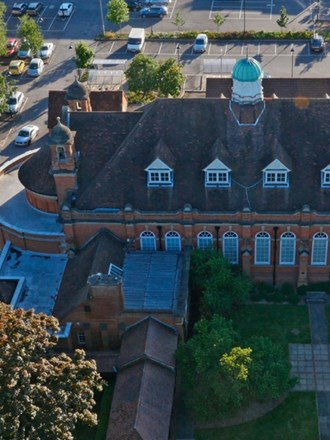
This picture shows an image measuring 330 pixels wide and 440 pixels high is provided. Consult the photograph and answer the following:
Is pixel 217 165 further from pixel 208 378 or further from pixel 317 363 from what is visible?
pixel 317 363

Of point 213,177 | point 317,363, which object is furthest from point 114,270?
point 317,363

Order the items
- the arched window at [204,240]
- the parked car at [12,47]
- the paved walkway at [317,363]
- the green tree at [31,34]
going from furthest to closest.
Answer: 1. the parked car at [12,47]
2. the green tree at [31,34]
3. the arched window at [204,240]
4. the paved walkway at [317,363]

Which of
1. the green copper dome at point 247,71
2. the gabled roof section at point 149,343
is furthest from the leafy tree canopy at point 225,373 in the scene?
the green copper dome at point 247,71

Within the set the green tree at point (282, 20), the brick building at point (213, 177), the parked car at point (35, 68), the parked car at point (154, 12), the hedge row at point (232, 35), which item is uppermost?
the brick building at point (213, 177)

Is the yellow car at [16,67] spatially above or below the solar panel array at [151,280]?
below

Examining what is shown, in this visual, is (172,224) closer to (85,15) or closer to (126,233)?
(126,233)

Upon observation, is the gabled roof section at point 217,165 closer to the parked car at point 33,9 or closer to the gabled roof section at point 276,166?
the gabled roof section at point 276,166

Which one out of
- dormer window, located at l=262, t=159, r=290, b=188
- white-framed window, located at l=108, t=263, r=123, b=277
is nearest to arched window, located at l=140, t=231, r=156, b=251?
white-framed window, located at l=108, t=263, r=123, b=277
